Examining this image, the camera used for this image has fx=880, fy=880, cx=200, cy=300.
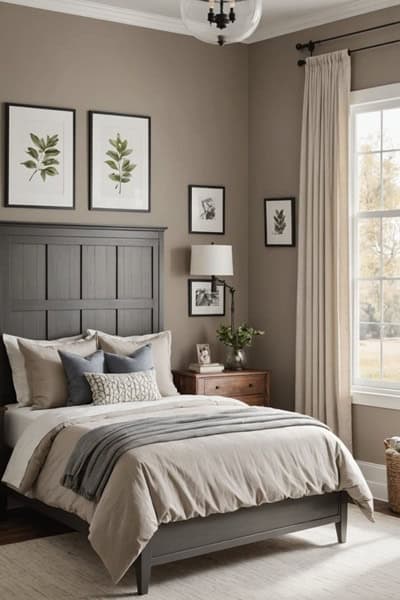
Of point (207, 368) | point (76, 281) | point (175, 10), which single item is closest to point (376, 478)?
point (207, 368)

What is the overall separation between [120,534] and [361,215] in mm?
2962

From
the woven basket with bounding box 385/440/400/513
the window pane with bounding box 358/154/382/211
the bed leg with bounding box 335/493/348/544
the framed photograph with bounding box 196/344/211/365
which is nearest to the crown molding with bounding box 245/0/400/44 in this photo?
the window pane with bounding box 358/154/382/211

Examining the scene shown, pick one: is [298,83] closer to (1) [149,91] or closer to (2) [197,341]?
(1) [149,91]

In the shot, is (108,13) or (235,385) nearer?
(108,13)

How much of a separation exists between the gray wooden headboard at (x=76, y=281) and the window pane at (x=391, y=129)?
1651mm

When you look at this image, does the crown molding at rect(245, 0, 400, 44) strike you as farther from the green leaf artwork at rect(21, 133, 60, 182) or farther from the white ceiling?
the green leaf artwork at rect(21, 133, 60, 182)

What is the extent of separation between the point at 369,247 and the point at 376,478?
1530 millimetres

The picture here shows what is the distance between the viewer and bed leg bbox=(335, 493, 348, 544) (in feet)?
15.6

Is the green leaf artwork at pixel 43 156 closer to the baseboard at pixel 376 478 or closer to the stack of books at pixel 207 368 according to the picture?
the stack of books at pixel 207 368

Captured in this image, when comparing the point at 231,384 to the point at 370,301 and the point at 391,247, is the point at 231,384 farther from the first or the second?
the point at 391,247

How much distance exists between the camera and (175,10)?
6.00 metres

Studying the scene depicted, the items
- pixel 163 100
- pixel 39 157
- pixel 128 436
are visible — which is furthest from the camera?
pixel 163 100

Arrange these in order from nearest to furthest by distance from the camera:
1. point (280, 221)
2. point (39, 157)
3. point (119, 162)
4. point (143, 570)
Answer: point (143, 570)
point (39, 157)
point (119, 162)
point (280, 221)

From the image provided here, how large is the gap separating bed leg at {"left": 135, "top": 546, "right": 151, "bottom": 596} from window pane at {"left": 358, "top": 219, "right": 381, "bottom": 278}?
8.82 feet
